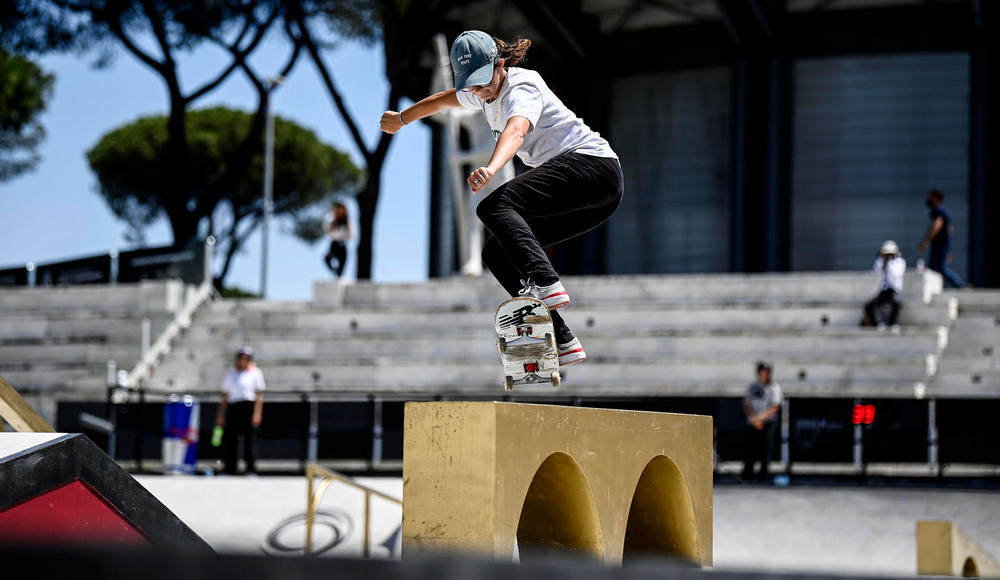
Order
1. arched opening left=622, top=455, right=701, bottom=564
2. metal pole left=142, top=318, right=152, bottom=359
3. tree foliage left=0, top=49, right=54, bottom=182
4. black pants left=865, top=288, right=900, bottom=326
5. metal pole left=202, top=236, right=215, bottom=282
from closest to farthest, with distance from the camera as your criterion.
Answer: arched opening left=622, top=455, right=701, bottom=564 → black pants left=865, top=288, right=900, bottom=326 → metal pole left=142, top=318, right=152, bottom=359 → metal pole left=202, top=236, right=215, bottom=282 → tree foliage left=0, top=49, right=54, bottom=182

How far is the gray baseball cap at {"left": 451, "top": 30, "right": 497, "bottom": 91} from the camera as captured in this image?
17.5 feet

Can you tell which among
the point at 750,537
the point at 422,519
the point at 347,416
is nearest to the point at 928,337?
the point at 750,537

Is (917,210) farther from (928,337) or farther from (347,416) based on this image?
(347,416)

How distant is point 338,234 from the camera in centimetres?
2295

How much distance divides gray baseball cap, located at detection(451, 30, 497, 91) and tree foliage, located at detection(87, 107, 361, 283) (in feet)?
168

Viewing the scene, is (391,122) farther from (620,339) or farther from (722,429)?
(620,339)

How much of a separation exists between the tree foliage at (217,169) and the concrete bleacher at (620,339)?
3450 centimetres

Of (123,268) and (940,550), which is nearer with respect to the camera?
(940,550)

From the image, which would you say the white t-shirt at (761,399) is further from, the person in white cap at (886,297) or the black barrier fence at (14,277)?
the black barrier fence at (14,277)

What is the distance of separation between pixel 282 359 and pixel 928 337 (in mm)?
10523

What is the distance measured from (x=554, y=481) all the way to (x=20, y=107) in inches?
1874

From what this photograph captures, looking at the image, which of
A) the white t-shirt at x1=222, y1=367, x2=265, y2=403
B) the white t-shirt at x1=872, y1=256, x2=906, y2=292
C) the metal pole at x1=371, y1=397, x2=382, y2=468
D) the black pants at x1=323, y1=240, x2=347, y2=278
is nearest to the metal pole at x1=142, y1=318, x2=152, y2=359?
the black pants at x1=323, y1=240, x2=347, y2=278

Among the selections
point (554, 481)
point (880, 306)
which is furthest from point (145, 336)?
point (554, 481)

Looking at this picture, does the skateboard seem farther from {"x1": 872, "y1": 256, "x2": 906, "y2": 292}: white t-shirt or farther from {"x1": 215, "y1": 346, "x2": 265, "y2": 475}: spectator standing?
{"x1": 872, "y1": 256, "x2": 906, "y2": 292}: white t-shirt
